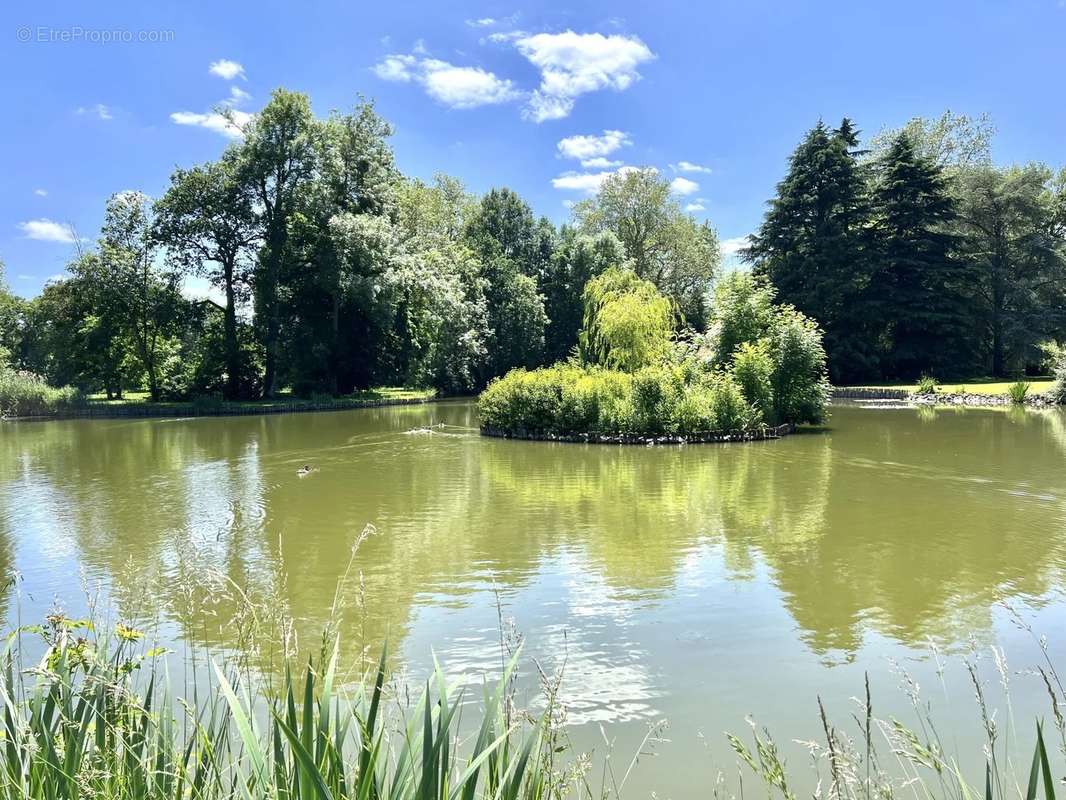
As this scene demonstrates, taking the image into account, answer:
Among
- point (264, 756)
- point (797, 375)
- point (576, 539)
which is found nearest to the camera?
point (264, 756)

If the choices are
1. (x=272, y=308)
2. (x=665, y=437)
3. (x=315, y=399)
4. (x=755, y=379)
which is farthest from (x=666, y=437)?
(x=272, y=308)

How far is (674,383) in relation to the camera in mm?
19578

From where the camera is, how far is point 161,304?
126 ft

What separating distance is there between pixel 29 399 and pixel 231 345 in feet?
31.8

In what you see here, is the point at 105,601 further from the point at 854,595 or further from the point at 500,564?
the point at 854,595

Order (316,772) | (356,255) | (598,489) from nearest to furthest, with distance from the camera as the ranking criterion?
(316,772)
(598,489)
(356,255)

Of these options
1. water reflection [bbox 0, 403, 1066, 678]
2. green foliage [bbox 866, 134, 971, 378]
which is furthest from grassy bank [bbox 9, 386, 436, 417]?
green foliage [bbox 866, 134, 971, 378]

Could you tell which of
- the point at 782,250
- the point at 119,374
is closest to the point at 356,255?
the point at 119,374

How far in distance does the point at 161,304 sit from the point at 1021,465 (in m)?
38.6

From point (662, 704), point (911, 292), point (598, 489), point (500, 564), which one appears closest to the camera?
point (662, 704)

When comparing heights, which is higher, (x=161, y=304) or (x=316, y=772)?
(x=161, y=304)

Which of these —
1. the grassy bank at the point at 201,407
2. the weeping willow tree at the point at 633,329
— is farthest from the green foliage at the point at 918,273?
the grassy bank at the point at 201,407

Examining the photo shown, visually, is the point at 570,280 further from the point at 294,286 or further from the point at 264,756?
the point at 264,756

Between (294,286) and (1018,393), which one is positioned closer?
(1018,393)
